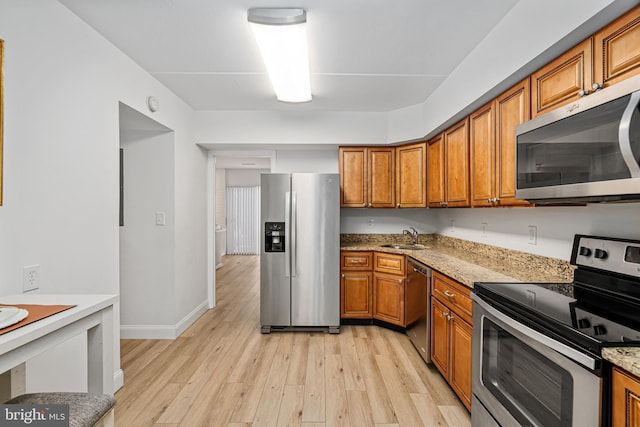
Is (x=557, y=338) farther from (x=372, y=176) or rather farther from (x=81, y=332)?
(x=372, y=176)

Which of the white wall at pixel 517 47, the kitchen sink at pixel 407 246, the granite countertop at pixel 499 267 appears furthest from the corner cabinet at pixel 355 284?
the white wall at pixel 517 47

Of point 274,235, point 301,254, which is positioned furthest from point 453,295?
point 274,235

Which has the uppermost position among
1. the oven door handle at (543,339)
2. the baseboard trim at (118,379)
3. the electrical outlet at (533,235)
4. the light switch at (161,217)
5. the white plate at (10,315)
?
the light switch at (161,217)

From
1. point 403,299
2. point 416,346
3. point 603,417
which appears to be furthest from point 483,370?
point 403,299

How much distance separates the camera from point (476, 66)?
2.29m

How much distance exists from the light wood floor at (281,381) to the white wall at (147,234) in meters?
0.31

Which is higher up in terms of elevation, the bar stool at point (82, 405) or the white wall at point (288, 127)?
the white wall at point (288, 127)

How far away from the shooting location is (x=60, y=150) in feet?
5.98

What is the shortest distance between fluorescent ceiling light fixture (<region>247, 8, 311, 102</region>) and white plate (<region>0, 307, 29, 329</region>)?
→ 5.77 ft

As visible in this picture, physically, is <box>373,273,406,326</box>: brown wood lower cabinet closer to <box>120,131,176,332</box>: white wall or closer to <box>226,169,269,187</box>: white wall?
<box>120,131,176,332</box>: white wall

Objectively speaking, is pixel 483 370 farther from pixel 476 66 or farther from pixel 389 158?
pixel 389 158

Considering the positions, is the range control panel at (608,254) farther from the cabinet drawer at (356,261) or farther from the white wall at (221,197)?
the white wall at (221,197)

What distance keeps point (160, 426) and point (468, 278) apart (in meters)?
2.05

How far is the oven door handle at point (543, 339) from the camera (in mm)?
1004
